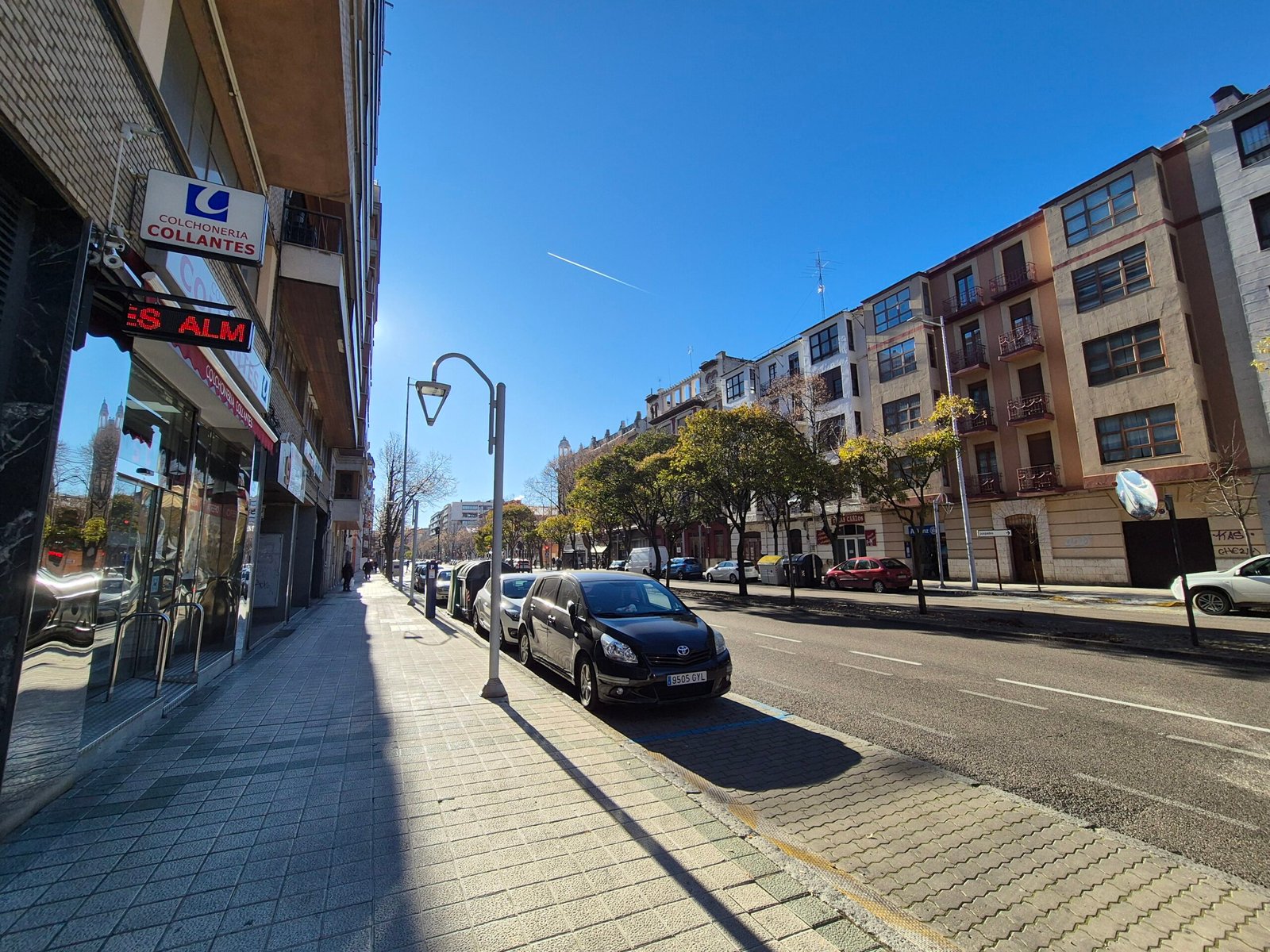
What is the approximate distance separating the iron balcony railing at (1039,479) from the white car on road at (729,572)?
595 inches

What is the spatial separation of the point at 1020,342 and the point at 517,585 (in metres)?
26.1

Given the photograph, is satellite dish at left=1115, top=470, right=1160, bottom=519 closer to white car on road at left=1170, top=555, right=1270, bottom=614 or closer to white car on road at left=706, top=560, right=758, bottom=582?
white car on road at left=1170, top=555, right=1270, bottom=614

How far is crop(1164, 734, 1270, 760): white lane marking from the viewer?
5047 mm

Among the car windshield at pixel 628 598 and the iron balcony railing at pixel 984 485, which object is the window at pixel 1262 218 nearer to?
the iron balcony railing at pixel 984 485

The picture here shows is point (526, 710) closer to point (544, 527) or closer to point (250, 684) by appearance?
point (250, 684)

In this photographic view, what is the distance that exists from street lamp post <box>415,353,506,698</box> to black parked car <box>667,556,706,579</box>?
108ft

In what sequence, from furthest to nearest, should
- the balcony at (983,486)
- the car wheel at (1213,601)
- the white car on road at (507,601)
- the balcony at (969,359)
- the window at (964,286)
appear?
1. the window at (964,286)
2. the balcony at (969,359)
3. the balcony at (983,486)
4. the car wheel at (1213,601)
5. the white car on road at (507,601)

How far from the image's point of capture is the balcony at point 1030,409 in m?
25.5

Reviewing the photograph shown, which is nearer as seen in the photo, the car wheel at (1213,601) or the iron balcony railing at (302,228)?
the iron balcony railing at (302,228)

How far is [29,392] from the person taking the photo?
11.8 feet

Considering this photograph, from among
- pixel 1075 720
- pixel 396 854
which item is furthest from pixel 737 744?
pixel 1075 720

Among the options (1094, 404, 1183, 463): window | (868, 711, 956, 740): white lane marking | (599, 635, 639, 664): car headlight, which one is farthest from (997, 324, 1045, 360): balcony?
(599, 635, 639, 664): car headlight

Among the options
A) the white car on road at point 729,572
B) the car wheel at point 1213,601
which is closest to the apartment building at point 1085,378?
the car wheel at point 1213,601

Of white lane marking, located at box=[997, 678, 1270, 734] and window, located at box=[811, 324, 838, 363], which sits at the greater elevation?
window, located at box=[811, 324, 838, 363]
